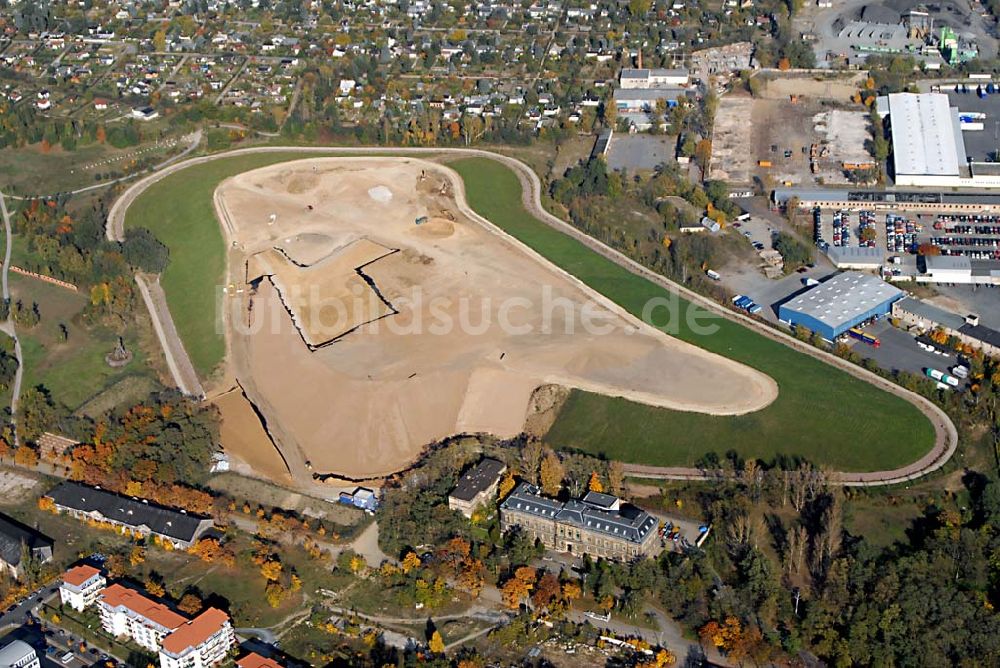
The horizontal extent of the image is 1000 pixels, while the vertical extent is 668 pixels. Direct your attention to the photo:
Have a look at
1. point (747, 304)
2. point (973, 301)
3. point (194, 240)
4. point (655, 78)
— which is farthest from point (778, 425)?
point (655, 78)

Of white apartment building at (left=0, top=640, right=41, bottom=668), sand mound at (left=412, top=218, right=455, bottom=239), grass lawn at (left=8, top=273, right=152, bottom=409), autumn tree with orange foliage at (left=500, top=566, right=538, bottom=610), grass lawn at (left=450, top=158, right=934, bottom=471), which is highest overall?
sand mound at (left=412, top=218, right=455, bottom=239)

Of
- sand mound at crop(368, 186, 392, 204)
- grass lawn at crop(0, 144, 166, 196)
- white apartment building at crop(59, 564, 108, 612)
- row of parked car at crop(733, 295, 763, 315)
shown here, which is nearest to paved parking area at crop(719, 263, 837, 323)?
row of parked car at crop(733, 295, 763, 315)

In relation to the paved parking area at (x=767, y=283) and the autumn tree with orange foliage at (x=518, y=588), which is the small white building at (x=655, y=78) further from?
the autumn tree with orange foliage at (x=518, y=588)

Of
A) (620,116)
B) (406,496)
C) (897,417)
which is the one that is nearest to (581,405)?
(406,496)

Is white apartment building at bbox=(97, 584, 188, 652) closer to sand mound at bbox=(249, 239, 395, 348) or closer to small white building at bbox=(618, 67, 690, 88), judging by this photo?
sand mound at bbox=(249, 239, 395, 348)

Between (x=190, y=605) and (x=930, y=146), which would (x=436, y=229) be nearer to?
(x=190, y=605)

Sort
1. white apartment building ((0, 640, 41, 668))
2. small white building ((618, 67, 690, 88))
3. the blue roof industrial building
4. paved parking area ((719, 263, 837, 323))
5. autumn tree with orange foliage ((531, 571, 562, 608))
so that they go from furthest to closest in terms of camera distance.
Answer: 1. small white building ((618, 67, 690, 88))
2. paved parking area ((719, 263, 837, 323))
3. the blue roof industrial building
4. autumn tree with orange foliage ((531, 571, 562, 608))
5. white apartment building ((0, 640, 41, 668))

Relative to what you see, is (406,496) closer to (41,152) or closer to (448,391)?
(448,391)

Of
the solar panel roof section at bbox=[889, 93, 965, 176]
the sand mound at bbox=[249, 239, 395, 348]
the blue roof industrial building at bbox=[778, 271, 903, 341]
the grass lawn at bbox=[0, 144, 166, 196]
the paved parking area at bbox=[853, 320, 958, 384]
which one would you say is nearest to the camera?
the paved parking area at bbox=[853, 320, 958, 384]
